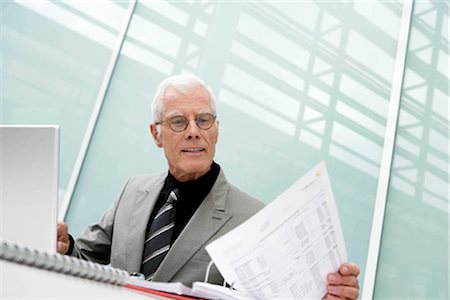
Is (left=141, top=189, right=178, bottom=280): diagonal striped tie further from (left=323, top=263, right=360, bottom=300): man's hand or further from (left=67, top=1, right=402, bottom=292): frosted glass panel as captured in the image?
(left=67, top=1, right=402, bottom=292): frosted glass panel

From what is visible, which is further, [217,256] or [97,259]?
[97,259]

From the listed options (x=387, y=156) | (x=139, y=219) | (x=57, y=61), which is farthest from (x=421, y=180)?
(x=57, y=61)

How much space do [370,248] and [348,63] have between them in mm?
906

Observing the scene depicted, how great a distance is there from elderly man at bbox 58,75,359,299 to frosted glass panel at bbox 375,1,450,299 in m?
0.75

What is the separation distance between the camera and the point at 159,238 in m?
1.37

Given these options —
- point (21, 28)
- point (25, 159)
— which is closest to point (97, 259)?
point (25, 159)

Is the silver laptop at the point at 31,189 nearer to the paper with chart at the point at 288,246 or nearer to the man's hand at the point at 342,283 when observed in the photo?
the paper with chart at the point at 288,246

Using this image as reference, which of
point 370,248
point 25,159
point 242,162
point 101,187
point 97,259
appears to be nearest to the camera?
point 25,159

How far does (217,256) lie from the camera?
70 centimetres

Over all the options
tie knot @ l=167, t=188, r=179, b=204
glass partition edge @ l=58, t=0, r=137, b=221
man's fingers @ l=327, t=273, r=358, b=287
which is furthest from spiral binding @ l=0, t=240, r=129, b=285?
glass partition edge @ l=58, t=0, r=137, b=221

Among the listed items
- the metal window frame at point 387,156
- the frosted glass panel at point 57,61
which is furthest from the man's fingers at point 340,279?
the frosted glass panel at point 57,61

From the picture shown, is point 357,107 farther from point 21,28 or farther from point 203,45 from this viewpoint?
point 21,28

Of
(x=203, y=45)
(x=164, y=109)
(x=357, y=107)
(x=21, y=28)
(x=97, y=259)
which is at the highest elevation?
(x=203, y=45)

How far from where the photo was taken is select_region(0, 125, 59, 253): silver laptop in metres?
0.68
